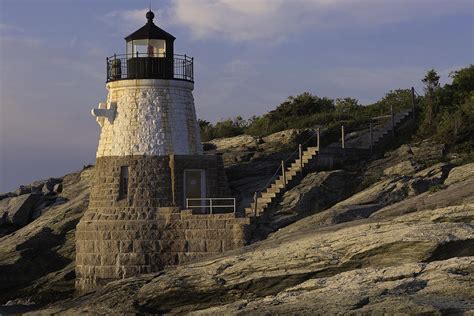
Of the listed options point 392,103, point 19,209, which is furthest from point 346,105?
point 19,209

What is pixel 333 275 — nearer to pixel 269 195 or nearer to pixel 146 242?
pixel 269 195

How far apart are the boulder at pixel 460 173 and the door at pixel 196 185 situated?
9.16 m

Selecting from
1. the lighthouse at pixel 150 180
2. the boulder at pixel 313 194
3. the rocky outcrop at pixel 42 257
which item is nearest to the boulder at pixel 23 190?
the rocky outcrop at pixel 42 257

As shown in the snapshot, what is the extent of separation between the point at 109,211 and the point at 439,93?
1707 cm

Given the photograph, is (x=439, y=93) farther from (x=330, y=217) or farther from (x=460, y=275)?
(x=460, y=275)

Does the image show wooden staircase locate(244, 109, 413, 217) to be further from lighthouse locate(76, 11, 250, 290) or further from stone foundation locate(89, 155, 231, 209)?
stone foundation locate(89, 155, 231, 209)

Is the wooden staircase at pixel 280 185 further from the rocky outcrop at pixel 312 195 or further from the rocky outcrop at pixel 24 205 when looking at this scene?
the rocky outcrop at pixel 24 205

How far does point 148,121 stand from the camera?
112 feet

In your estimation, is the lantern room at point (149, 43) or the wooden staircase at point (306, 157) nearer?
the wooden staircase at point (306, 157)

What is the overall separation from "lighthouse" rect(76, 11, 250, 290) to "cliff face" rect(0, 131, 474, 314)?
1.89 m

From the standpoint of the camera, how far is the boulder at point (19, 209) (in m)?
39.9

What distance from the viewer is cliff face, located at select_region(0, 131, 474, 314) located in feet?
71.8

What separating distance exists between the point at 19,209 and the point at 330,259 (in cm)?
1974

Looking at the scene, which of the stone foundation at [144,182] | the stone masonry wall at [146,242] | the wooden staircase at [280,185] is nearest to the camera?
the stone masonry wall at [146,242]
